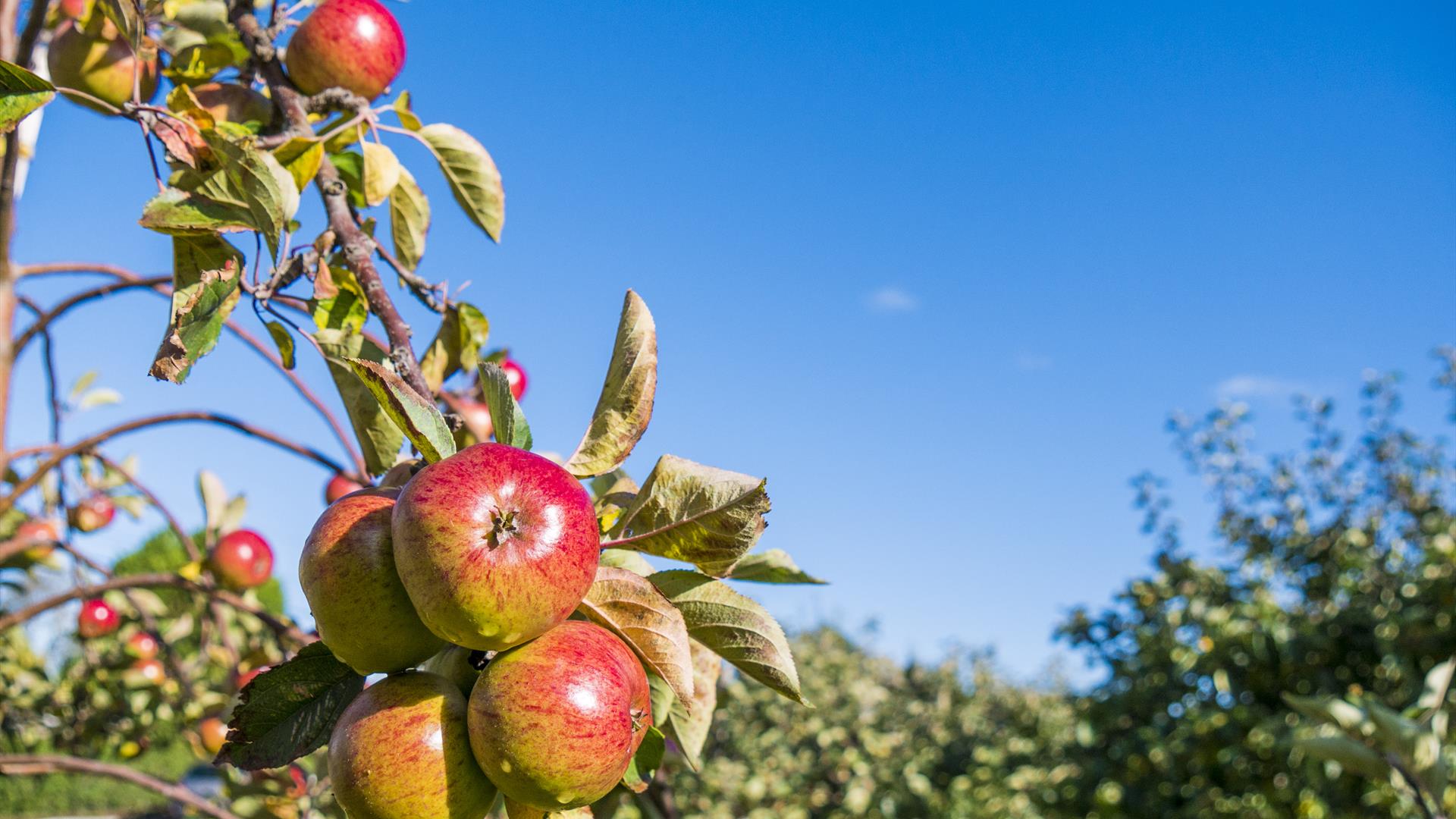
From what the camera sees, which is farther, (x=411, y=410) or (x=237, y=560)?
(x=237, y=560)

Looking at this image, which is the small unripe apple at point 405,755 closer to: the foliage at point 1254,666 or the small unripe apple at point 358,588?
the small unripe apple at point 358,588

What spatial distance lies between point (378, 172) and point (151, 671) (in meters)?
2.95

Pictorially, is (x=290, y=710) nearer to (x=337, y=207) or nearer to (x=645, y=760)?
(x=645, y=760)

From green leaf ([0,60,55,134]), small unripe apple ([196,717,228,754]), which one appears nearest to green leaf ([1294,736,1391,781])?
green leaf ([0,60,55,134])

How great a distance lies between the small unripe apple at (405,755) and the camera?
76 centimetres

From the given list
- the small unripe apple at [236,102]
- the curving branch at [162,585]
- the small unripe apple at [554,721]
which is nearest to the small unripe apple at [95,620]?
the curving branch at [162,585]

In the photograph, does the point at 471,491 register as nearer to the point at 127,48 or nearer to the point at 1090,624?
the point at 127,48

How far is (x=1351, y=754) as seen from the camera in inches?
77.7

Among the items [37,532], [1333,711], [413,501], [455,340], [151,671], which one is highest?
[1333,711]

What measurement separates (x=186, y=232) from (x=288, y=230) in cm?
10

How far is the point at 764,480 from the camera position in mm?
835

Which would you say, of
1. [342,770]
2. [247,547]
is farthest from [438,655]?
[247,547]

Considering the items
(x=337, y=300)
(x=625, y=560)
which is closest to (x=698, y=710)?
(x=625, y=560)

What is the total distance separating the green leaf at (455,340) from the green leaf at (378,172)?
17cm
